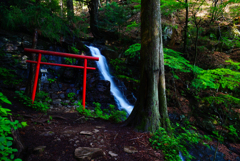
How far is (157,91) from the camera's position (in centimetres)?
336

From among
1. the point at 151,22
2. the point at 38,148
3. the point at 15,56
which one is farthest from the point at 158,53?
the point at 15,56

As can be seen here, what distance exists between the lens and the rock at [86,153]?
80.0 inches

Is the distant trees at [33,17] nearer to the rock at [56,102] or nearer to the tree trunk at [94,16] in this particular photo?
the rock at [56,102]

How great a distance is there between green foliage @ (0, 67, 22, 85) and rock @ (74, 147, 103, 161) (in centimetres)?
642

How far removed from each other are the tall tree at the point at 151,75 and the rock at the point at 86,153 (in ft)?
4.25

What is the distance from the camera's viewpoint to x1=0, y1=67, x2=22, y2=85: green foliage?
642 cm

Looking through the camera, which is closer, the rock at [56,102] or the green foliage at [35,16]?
the green foliage at [35,16]

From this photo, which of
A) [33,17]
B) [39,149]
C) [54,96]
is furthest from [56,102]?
[39,149]

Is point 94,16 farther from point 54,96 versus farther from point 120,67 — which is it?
point 54,96

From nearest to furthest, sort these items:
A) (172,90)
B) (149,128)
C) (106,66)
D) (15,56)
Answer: (149,128) < (15,56) < (172,90) < (106,66)

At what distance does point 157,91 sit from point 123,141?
151cm

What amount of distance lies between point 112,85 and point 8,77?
5.72m

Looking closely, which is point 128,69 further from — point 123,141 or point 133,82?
point 123,141

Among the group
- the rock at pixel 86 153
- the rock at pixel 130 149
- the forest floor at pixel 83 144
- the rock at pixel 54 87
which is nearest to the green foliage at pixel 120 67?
the rock at pixel 54 87
